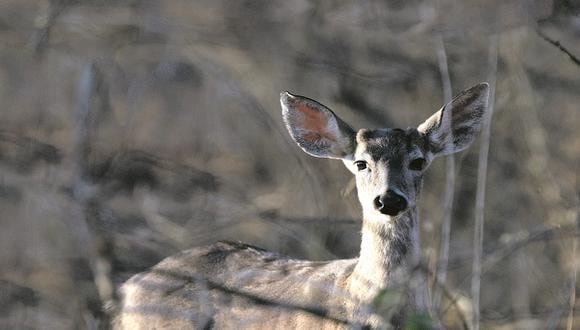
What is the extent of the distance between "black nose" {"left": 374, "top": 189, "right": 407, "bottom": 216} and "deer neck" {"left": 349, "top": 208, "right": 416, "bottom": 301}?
0.59ft

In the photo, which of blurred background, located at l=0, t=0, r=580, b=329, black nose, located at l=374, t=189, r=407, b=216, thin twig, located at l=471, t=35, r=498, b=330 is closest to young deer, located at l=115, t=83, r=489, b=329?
black nose, located at l=374, t=189, r=407, b=216

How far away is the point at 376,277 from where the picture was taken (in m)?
6.89

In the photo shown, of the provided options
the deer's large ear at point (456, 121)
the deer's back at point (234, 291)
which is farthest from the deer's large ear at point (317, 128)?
the deer's back at point (234, 291)

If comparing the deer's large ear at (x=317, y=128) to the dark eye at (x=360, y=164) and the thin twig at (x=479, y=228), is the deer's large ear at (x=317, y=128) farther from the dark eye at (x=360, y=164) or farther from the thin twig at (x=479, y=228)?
the thin twig at (x=479, y=228)

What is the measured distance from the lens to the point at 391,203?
670 cm

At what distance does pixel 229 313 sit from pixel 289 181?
4153 mm

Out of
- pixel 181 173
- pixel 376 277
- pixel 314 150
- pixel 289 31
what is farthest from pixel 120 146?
pixel 376 277

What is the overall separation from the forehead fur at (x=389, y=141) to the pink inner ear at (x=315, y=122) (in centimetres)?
24

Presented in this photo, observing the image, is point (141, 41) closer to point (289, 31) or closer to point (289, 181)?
point (289, 31)

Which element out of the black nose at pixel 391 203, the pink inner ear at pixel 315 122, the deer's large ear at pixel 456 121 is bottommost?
the black nose at pixel 391 203

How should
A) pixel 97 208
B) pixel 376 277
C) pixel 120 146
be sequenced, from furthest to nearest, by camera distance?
pixel 120 146 → pixel 97 208 → pixel 376 277

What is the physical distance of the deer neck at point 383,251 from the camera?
22.6ft

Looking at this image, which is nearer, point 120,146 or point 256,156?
point 120,146

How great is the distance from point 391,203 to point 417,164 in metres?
0.50
